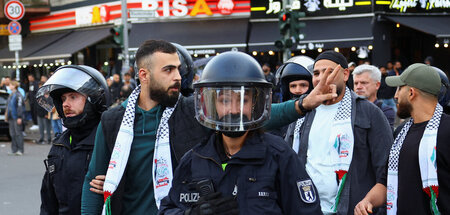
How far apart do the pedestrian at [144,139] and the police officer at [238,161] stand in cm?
72

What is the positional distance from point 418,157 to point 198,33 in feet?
60.8

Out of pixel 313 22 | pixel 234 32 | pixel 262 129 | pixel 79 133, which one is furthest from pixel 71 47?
pixel 262 129

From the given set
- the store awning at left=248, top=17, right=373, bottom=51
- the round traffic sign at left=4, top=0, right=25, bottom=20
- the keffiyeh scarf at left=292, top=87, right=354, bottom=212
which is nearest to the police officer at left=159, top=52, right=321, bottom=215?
the keffiyeh scarf at left=292, top=87, right=354, bottom=212

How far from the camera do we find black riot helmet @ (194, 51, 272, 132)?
2.54m

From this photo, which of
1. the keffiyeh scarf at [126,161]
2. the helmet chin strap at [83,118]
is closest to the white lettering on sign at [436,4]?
the helmet chin strap at [83,118]

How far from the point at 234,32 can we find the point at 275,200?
62.6 ft

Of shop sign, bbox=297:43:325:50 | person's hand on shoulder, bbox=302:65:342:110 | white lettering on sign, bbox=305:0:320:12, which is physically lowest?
shop sign, bbox=297:43:325:50

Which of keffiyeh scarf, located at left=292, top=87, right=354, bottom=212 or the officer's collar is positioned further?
keffiyeh scarf, located at left=292, top=87, right=354, bottom=212

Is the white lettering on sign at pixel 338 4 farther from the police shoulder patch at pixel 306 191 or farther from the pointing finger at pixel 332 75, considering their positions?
the police shoulder patch at pixel 306 191

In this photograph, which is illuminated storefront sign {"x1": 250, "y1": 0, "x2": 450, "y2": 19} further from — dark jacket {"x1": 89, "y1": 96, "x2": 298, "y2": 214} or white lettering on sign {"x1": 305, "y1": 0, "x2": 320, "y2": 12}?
dark jacket {"x1": 89, "y1": 96, "x2": 298, "y2": 214}

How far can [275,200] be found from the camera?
8.18 feet

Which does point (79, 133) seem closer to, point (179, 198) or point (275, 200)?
point (179, 198)

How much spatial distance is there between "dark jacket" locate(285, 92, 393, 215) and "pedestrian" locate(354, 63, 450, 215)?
7.2 inches

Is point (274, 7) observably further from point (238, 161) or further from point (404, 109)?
point (238, 161)
